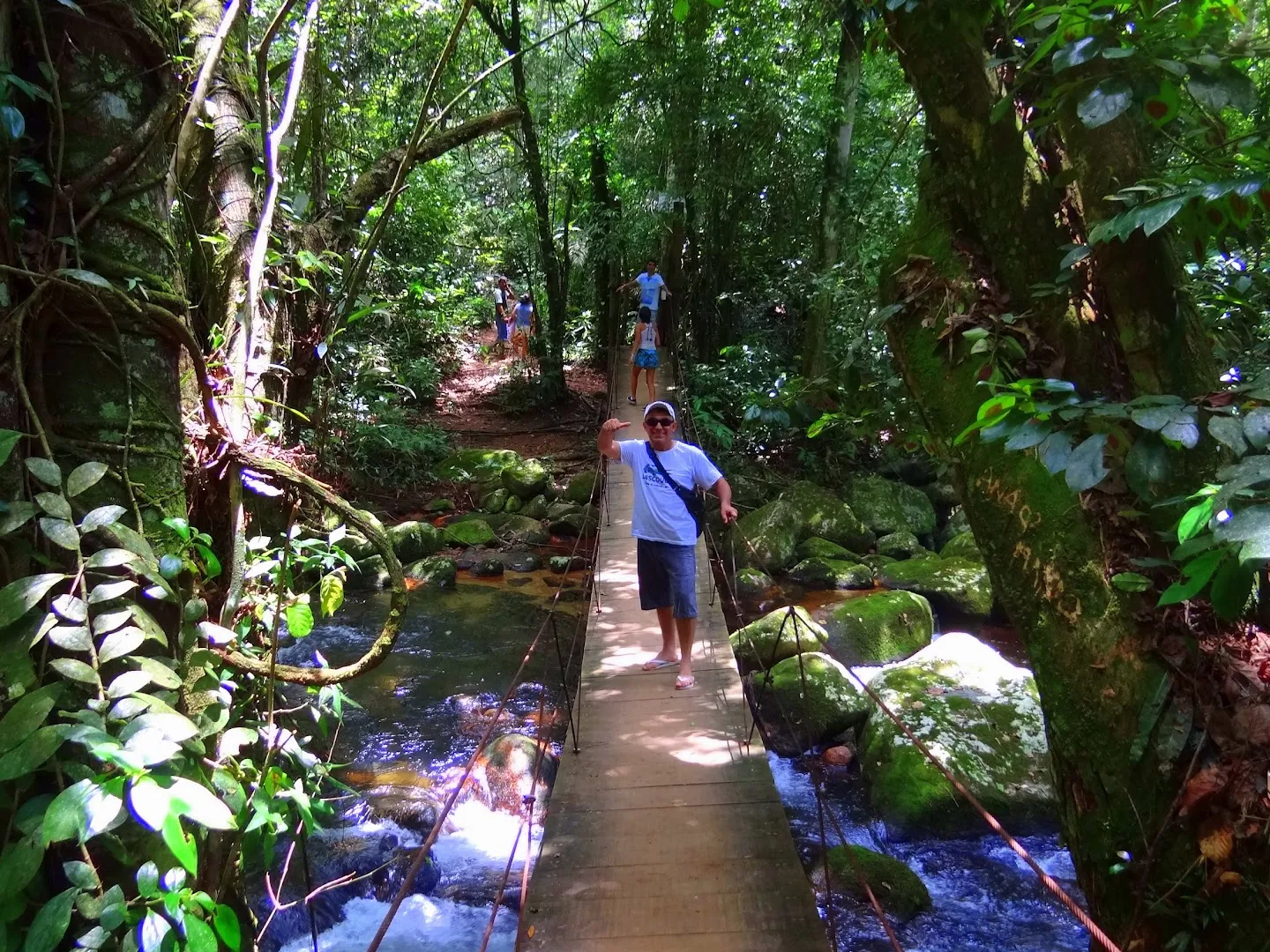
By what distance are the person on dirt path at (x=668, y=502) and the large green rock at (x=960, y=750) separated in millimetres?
995

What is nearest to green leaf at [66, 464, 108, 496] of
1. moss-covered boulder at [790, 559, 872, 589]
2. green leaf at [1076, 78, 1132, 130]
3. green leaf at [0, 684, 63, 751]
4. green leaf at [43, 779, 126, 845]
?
green leaf at [0, 684, 63, 751]

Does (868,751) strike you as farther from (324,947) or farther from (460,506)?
(460,506)

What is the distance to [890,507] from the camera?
6969 millimetres

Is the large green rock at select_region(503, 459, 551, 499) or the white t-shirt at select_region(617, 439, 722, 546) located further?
the large green rock at select_region(503, 459, 551, 499)

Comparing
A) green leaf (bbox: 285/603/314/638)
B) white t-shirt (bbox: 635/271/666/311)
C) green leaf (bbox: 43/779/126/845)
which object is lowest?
green leaf (bbox: 43/779/126/845)

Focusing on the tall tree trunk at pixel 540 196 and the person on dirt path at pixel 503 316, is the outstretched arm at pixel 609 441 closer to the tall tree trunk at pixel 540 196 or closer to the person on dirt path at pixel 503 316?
the tall tree trunk at pixel 540 196

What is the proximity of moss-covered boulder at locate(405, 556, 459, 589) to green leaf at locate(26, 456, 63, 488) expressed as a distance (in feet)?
16.5

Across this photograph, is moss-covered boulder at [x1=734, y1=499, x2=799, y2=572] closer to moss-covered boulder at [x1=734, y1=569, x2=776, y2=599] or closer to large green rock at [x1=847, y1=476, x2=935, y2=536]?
moss-covered boulder at [x1=734, y1=569, x2=776, y2=599]

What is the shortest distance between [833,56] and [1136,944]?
25.5ft

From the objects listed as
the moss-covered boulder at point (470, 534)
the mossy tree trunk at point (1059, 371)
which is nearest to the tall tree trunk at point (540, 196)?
the moss-covered boulder at point (470, 534)

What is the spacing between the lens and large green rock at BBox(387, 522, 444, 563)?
20.1 ft

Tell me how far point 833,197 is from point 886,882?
18.1ft

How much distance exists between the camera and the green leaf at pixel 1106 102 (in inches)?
40.1

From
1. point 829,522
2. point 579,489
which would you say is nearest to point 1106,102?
point 829,522
